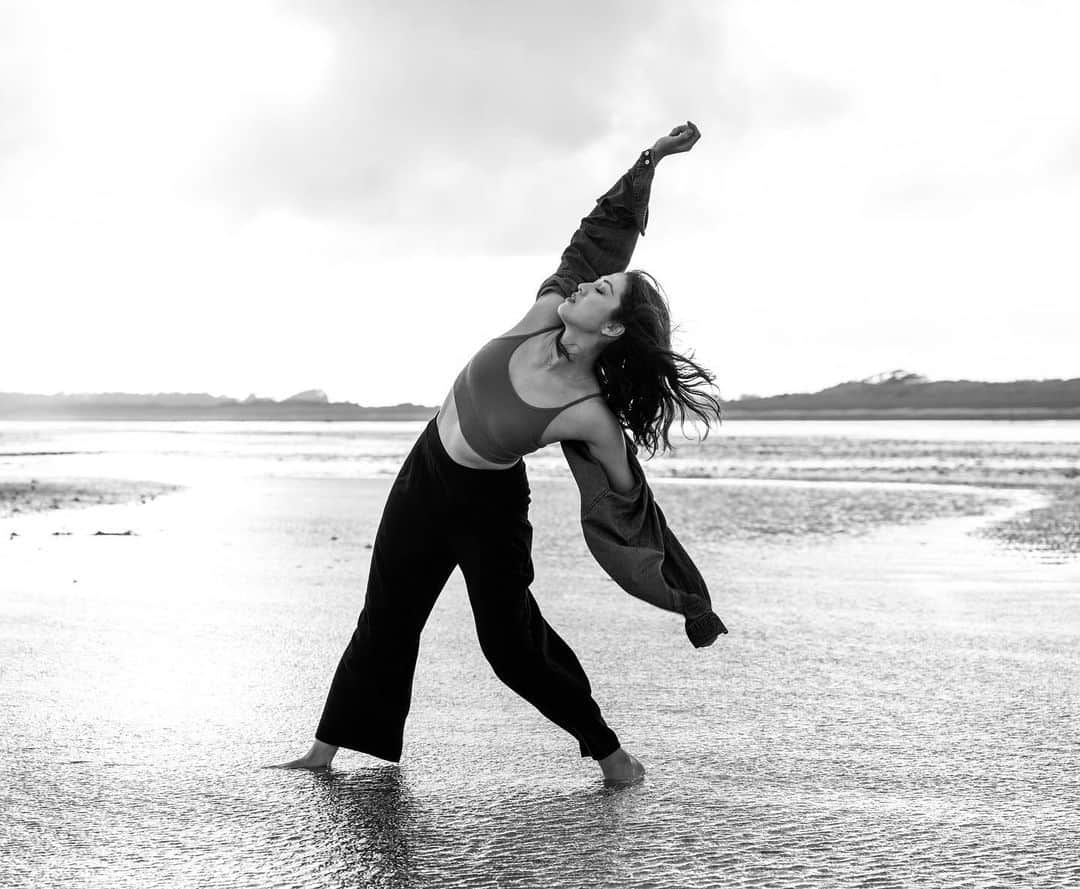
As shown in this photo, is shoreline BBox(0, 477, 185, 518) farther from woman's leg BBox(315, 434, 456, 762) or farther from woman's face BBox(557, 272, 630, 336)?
woman's face BBox(557, 272, 630, 336)

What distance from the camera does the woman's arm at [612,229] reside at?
4.23m

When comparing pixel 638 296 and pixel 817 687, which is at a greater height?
pixel 638 296

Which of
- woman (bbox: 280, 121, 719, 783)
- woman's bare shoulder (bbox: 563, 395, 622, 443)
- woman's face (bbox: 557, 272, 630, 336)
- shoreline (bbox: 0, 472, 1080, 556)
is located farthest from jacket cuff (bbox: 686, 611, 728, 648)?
shoreline (bbox: 0, 472, 1080, 556)

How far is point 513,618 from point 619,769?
23.4 inches

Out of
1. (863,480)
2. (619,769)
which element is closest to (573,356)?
(619,769)

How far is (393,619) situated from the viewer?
13.6ft

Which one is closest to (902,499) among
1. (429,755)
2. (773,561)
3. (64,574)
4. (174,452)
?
(773,561)

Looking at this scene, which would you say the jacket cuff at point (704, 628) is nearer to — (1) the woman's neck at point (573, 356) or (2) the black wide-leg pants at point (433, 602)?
(2) the black wide-leg pants at point (433, 602)

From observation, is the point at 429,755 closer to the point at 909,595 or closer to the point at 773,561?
the point at 909,595

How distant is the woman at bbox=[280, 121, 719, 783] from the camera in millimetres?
3869

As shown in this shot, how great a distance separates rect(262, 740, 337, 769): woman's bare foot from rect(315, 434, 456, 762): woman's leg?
0.07ft

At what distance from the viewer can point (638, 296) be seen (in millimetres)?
3871

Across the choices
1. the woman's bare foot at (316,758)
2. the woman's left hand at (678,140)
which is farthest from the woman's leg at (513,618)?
the woman's left hand at (678,140)

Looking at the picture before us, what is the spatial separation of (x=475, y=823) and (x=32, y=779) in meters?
1.41
